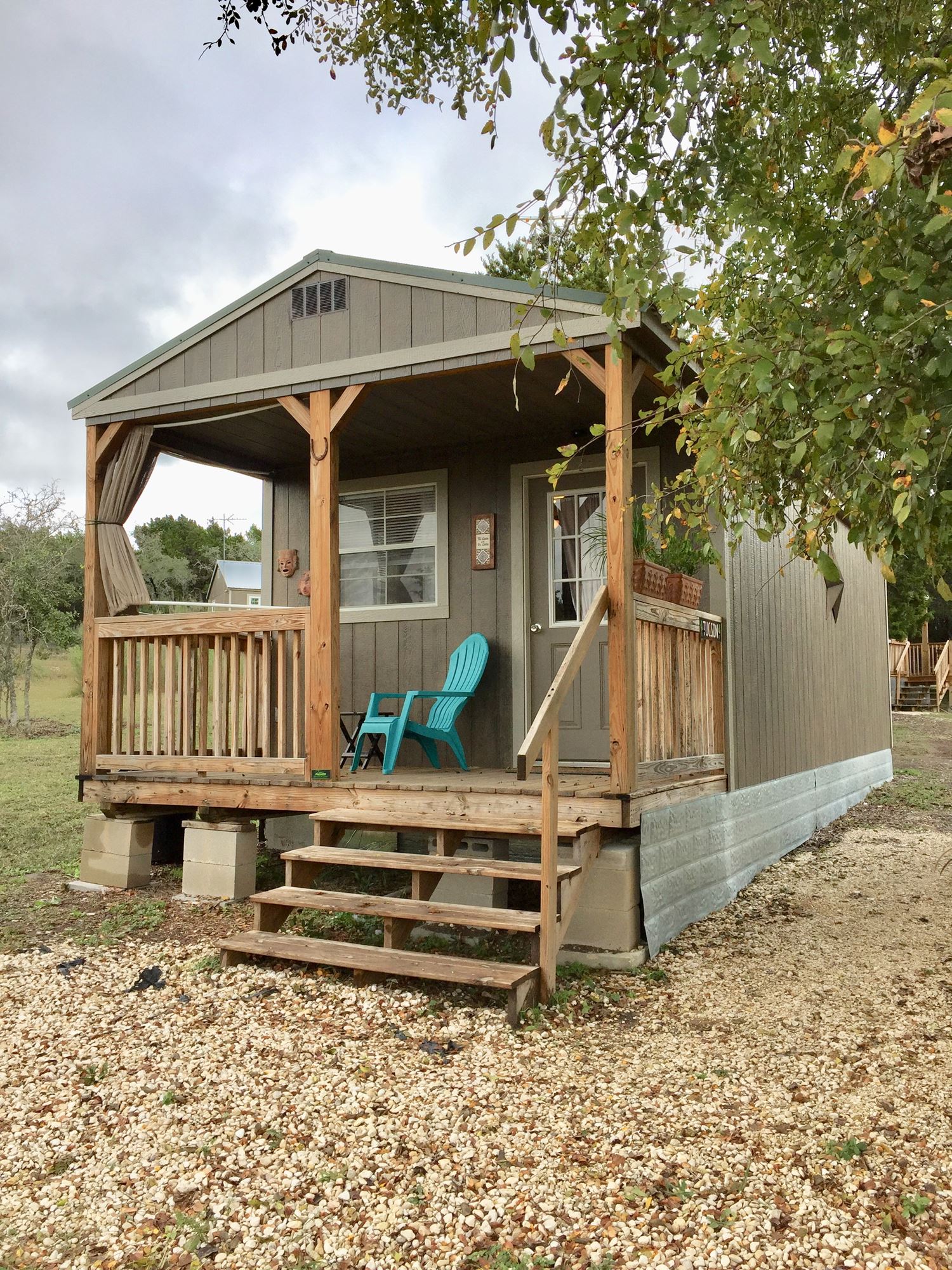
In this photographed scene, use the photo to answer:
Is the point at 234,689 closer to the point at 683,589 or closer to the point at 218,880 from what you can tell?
the point at 218,880

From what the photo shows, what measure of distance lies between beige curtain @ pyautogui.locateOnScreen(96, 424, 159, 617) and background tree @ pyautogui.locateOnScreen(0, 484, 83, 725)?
10.2 m

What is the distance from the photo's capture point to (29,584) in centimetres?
1477

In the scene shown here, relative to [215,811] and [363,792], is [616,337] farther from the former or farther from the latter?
[215,811]

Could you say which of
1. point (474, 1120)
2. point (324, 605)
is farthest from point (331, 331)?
point (474, 1120)

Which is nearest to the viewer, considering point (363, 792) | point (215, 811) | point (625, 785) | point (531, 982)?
point (531, 982)

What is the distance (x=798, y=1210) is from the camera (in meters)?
2.18

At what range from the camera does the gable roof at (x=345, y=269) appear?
4.38 meters

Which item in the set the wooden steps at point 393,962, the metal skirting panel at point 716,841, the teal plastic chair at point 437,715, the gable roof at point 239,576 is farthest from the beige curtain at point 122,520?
the gable roof at point 239,576

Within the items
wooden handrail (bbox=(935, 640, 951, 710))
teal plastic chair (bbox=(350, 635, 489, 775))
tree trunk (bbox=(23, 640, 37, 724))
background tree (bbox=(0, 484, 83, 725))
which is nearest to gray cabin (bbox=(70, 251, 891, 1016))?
teal plastic chair (bbox=(350, 635, 489, 775))

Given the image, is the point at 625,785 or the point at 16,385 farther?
the point at 16,385

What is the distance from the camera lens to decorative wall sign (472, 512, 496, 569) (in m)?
6.36

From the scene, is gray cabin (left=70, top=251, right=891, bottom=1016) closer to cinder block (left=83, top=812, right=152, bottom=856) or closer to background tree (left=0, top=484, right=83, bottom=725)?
cinder block (left=83, top=812, right=152, bottom=856)

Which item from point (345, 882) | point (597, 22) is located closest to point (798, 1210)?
point (597, 22)

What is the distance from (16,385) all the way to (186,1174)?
36476 mm
